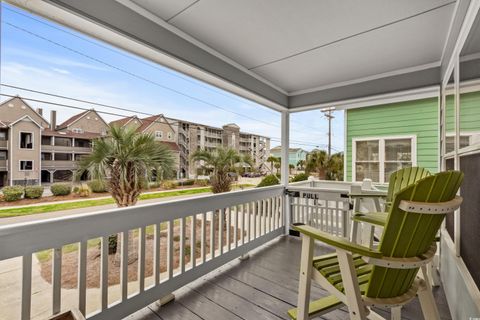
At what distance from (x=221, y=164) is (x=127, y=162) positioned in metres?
1.32

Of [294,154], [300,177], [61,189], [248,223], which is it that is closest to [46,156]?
[61,189]

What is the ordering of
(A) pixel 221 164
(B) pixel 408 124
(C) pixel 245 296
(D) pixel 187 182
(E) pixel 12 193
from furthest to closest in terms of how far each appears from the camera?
(B) pixel 408 124, (A) pixel 221 164, (D) pixel 187 182, (C) pixel 245 296, (E) pixel 12 193

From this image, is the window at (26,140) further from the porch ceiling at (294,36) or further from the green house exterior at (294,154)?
the green house exterior at (294,154)

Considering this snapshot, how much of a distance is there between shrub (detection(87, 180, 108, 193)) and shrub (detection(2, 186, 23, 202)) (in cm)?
40

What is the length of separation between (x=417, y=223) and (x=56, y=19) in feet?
8.21

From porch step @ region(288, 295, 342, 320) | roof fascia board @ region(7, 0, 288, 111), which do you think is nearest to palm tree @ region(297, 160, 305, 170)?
roof fascia board @ region(7, 0, 288, 111)

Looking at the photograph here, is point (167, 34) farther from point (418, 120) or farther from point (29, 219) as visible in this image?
point (418, 120)

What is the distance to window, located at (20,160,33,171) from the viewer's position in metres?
1.49

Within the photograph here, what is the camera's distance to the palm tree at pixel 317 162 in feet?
14.5

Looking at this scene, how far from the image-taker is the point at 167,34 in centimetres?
208

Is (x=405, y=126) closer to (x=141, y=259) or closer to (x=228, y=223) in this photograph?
(x=228, y=223)

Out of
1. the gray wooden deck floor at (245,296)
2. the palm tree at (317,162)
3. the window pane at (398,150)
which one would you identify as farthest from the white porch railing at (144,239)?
the window pane at (398,150)

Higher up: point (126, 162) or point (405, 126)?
point (405, 126)

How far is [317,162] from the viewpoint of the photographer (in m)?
4.53
